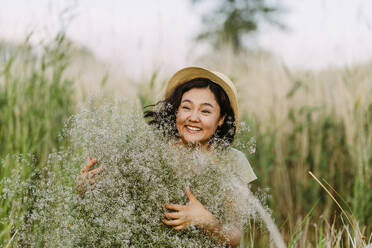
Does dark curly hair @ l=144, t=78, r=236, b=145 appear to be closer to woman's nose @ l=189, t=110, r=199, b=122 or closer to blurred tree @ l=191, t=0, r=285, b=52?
woman's nose @ l=189, t=110, r=199, b=122

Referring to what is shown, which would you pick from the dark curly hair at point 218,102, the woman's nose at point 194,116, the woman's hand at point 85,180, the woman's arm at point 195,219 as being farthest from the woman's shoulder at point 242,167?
the woman's hand at point 85,180

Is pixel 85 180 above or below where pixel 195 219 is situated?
above

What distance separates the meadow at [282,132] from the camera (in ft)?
8.70

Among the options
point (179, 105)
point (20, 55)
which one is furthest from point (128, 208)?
point (20, 55)

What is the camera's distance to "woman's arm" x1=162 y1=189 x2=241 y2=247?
1745 millimetres

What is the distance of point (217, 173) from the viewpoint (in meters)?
1.85

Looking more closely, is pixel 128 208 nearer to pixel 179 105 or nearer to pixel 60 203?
pixel 60 203

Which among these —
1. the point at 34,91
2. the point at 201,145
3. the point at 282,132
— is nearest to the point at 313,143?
the point at 282,132

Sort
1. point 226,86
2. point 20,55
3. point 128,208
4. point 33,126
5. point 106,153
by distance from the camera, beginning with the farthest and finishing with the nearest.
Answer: point 20,55
point 33,126
point 226,86
point 106,153
point 128,208

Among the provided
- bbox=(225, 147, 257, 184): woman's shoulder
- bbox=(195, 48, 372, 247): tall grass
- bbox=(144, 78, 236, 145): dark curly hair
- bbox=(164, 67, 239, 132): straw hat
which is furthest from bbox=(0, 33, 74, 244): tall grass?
bbox=(195, 48, 372, 247): tall grass

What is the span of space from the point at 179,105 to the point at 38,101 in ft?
4.50

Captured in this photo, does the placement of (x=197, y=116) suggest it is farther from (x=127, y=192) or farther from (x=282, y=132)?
(x=282, y=132)

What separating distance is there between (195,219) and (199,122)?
0.61m

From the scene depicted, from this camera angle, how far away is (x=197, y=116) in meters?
2.14
